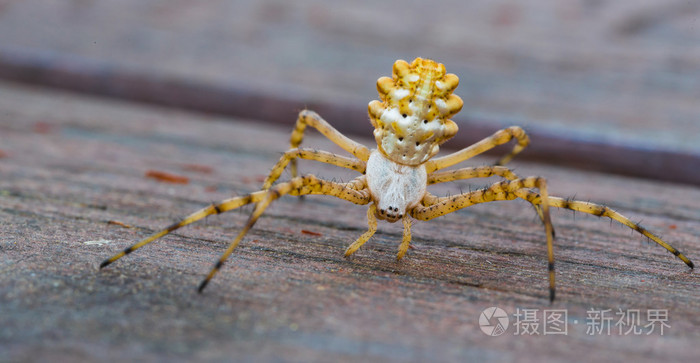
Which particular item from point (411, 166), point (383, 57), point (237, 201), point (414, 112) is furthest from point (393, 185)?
point (383, 57)

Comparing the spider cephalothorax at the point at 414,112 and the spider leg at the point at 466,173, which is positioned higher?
the spider cephalothorax at the point at 414,112

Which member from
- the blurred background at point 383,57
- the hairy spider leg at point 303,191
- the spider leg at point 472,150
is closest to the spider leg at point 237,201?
the hairy spider leg at point 303,191

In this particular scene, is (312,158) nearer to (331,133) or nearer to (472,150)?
(331,133)

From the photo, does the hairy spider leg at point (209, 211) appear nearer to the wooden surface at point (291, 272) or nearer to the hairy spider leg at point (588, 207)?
the wooden surface at point (291, 272)

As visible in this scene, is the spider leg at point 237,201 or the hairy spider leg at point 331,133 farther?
the hairy spider leg at point 331,133

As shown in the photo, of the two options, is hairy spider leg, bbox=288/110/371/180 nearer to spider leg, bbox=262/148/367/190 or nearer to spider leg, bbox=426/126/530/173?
spider leg, bbox=262/148/367/190

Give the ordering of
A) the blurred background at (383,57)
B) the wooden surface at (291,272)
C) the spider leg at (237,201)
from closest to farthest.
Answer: the wooden surface at (291,272), the spider leg at (237,201), the blurred background at (383,57)
